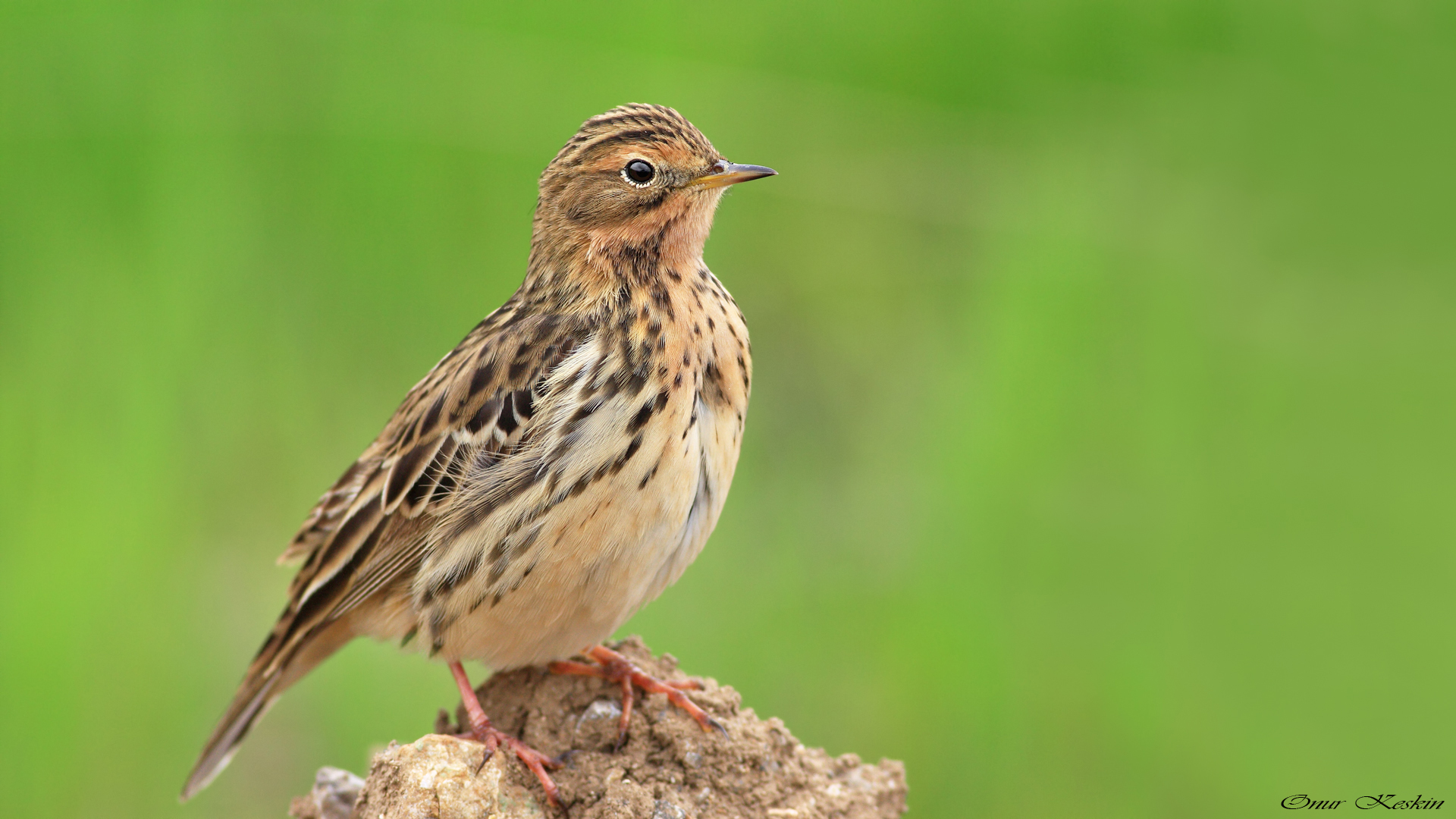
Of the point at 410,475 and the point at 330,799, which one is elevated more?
the point at 410,475

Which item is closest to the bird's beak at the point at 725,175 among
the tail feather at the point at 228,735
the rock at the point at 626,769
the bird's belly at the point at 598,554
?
the bird's belly at the point at 598,554

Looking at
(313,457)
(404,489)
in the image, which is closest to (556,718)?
(404,489)

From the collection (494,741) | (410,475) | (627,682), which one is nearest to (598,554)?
(627,682)

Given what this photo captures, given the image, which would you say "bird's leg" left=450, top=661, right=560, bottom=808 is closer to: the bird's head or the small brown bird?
the small brown bird

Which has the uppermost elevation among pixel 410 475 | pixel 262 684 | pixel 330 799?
pixel 410 475

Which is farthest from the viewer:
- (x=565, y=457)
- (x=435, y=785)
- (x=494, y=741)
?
(x=565, y=457)

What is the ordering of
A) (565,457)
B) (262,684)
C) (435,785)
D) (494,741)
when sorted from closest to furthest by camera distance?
(435,785)
(494,741)
(565,457)
(262,684)

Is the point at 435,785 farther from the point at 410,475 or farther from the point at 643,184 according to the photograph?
the point at 643,184

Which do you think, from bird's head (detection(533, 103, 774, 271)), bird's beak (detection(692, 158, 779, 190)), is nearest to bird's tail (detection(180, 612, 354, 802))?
bird's head (detection(533, 103, 774, 271))
